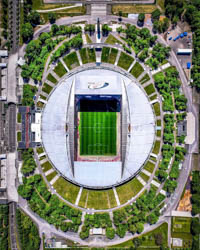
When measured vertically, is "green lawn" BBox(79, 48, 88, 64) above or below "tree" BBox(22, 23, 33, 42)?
below

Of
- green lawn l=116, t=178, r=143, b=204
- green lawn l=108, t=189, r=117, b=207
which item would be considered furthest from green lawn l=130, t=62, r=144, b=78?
green lawn l=108, t=189, r=117, b=207

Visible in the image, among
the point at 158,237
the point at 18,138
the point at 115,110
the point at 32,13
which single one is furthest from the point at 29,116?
the point at 158,237

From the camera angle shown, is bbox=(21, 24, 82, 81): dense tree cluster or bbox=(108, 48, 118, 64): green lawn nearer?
bbox=(21, 24, 82, 81): dense tree cluster

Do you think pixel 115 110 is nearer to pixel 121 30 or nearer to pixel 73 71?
pixel 73 71

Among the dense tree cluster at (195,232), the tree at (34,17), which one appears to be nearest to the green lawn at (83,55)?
the tree at (34,17)

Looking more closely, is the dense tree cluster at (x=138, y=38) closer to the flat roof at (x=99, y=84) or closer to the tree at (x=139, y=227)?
the flat roof at (x=99, y=84)

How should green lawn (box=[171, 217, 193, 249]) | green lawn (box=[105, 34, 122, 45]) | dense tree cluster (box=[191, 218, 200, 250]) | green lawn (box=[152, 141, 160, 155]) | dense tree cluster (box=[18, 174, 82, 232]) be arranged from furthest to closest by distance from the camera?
green lawn (box=[105, 34, 122, 45]), green lawn (box=[152, 141, 160, 155]), green lawn (box=[171, 217, 193, 249]), dense tree cluster (box=[191, 218, 200, 250]), dense tree cluster (box=[18, 174, 82, 232])

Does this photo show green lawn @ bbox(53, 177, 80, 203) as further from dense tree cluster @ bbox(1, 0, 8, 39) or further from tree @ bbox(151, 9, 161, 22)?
tree @ bbox(151, 9, 161, 22)
